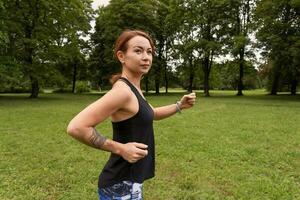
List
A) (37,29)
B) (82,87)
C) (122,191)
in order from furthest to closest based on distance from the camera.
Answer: (82,87) < (37,29) < (122,191)

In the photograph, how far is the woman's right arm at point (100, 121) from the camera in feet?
6.96

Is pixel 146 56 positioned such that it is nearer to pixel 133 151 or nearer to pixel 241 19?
pixel 133 151

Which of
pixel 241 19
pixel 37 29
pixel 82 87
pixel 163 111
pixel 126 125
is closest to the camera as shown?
pixel 126 125

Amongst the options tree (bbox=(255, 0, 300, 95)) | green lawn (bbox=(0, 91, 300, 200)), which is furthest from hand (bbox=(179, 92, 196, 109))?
tree (bbox=(255, 0, 300, 95))

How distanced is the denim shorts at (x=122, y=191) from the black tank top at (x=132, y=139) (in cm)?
3

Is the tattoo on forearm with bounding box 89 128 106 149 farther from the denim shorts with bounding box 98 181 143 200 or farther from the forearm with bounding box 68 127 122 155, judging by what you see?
the denim shorts with bounding box 98 181 143 200

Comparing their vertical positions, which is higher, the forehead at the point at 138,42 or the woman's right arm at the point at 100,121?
the forehead at the point at 138,42

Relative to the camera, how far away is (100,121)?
2168 mm

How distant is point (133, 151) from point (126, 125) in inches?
7.3

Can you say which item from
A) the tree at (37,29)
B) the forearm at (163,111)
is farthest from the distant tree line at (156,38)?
the forearm at (163,111)

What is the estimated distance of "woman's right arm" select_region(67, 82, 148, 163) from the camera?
83.5 inches

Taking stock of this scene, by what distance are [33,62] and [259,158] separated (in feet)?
90.7

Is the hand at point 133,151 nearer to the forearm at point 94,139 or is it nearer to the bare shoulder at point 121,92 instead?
the forearm at point 94,139

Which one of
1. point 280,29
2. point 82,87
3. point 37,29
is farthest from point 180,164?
point 82,87
